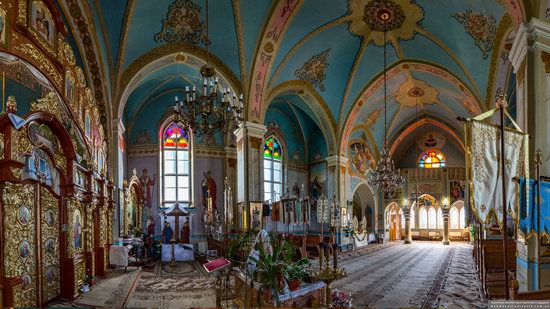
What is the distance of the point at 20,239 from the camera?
6.57m

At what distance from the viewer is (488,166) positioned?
207 inches

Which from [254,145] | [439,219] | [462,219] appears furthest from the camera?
[439,219]

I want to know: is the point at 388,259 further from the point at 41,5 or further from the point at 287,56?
the point at 41,5

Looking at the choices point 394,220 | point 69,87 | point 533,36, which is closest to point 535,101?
point 533,36

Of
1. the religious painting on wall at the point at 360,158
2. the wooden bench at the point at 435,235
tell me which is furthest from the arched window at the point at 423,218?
the religious painting on wall at the point at 360,158

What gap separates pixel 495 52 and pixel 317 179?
11.0 m

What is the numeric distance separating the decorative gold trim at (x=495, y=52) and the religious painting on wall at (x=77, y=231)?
11.7m

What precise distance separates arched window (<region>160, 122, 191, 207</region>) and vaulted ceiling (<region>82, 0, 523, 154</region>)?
1.73 meters

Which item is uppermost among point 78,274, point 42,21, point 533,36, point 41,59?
point 42,21

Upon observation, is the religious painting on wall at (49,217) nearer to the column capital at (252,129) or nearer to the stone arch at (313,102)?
the column capital at (252,129)

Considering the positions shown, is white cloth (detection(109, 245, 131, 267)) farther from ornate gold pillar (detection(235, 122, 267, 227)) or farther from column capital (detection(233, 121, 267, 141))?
column capital (detection(233, 121, 267, 141))

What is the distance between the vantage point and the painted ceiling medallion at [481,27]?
12234mm

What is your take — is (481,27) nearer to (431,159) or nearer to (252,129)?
(252,129)

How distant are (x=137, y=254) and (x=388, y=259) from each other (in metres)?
9.09
